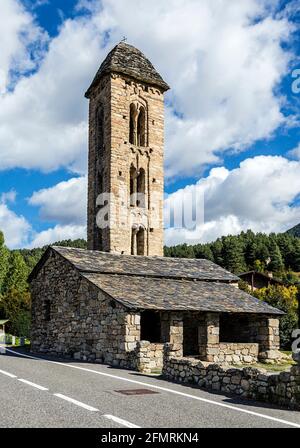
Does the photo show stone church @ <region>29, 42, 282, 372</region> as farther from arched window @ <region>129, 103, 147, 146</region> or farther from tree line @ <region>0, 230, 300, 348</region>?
tree line @ <region>0, 230, 300, 348</region>

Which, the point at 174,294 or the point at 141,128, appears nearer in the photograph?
the point at 174,294

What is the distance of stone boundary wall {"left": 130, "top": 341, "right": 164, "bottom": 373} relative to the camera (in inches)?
575

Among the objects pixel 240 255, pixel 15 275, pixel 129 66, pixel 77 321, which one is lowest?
pixel 77 321

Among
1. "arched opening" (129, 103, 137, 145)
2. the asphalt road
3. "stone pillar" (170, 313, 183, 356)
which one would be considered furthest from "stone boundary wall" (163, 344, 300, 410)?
"arched opening" (129, 103, 137, 145)

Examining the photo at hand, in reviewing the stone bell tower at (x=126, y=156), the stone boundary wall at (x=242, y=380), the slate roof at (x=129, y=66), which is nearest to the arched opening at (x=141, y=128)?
the stone bell tower at (x=126, y=156)

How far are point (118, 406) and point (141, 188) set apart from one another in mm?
23480

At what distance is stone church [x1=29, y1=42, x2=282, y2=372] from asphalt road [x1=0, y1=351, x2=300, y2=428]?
4233mm

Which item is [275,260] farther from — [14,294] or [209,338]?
[209,338]

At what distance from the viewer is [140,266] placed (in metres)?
23.0

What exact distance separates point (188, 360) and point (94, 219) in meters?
19.5

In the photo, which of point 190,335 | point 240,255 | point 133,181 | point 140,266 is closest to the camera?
point 190,335

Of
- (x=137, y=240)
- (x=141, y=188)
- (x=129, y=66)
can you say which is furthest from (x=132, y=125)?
(x=137, y=240)
